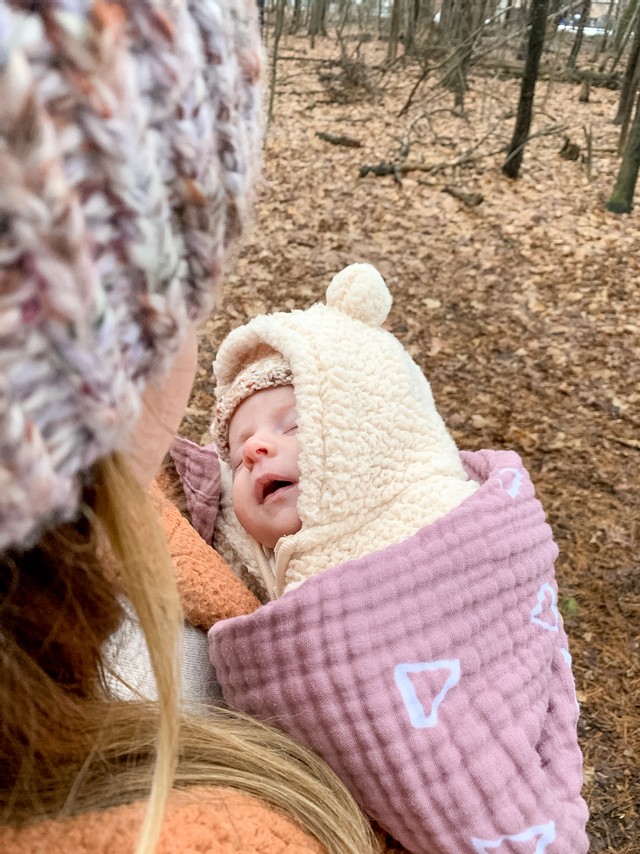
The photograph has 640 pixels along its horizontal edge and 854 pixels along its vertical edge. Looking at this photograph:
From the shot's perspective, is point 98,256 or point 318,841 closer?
point 98,256

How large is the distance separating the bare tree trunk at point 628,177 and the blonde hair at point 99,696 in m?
6.13

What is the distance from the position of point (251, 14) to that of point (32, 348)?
466 millimetres

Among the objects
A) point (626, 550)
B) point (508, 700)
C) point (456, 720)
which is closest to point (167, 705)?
point (456, 720)

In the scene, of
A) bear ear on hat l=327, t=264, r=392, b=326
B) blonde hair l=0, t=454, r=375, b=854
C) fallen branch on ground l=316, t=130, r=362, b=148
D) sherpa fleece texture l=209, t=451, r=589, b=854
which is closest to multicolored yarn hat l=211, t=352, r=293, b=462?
bear ear on hat l=327, t=264, r=392, b=326

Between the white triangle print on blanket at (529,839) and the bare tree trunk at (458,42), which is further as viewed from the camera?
the bare tree trunk at (458,42)

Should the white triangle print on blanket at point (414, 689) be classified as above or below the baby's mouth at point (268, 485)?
below

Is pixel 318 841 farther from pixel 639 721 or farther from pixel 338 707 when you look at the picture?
pixel 639 721

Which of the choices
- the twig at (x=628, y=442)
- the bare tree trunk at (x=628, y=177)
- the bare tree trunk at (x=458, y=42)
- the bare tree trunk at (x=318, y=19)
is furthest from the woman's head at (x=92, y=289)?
the bare tree trunk at (x=318, y=19)

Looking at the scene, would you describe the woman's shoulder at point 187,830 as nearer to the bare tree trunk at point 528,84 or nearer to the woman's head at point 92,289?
the woman's head at point 92,289

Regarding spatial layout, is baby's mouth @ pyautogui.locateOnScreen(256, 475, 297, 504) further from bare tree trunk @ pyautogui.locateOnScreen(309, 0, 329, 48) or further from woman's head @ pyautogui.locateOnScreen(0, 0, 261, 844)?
bare tree trunk @ pyautogui.locateOnScreen(309, 0, 329, 48)

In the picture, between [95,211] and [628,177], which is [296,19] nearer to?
[628,177]

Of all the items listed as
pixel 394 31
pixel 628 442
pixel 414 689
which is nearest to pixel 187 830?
pixel 414 689

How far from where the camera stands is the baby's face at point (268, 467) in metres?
1.53

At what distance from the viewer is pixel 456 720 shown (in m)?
1.14
